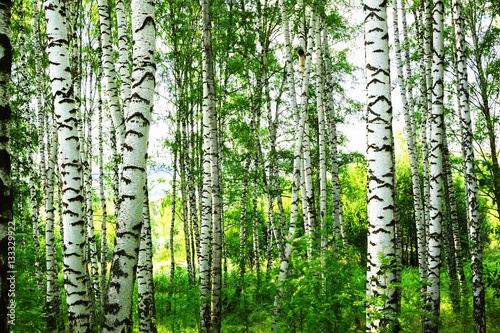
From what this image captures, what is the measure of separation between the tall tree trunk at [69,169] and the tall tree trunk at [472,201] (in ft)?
20.0

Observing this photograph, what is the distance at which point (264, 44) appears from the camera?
884cm

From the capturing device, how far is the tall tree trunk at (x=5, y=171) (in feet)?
5.47

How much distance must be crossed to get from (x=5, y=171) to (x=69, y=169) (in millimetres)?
1951

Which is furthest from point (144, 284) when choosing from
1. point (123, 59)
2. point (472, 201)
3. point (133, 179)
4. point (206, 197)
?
point (472, 201)

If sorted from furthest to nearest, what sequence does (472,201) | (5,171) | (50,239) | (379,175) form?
(50,239) → (472,201) → (379,175) → (5,171)

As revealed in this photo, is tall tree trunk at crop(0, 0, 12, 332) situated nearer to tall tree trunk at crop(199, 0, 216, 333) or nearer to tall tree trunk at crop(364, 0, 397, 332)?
tall tree trunk at crop(364, 0, 397, 332)

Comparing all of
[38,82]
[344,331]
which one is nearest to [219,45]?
[38,82]

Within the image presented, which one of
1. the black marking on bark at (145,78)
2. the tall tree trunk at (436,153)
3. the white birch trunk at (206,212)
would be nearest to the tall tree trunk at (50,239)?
the white birch trunk at (206,212)

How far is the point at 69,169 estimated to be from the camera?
3588mm

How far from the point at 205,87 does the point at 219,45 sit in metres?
3.77

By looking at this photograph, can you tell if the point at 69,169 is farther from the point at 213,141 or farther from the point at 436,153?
the point at 436,153

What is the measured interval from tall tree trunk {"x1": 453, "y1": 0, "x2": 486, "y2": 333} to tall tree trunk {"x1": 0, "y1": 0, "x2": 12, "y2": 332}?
632 cm

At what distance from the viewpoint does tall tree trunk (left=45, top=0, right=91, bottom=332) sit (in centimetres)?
341

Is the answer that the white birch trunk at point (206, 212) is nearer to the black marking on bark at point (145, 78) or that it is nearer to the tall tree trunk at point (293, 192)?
the tall tree trunk at point (293, 192)
